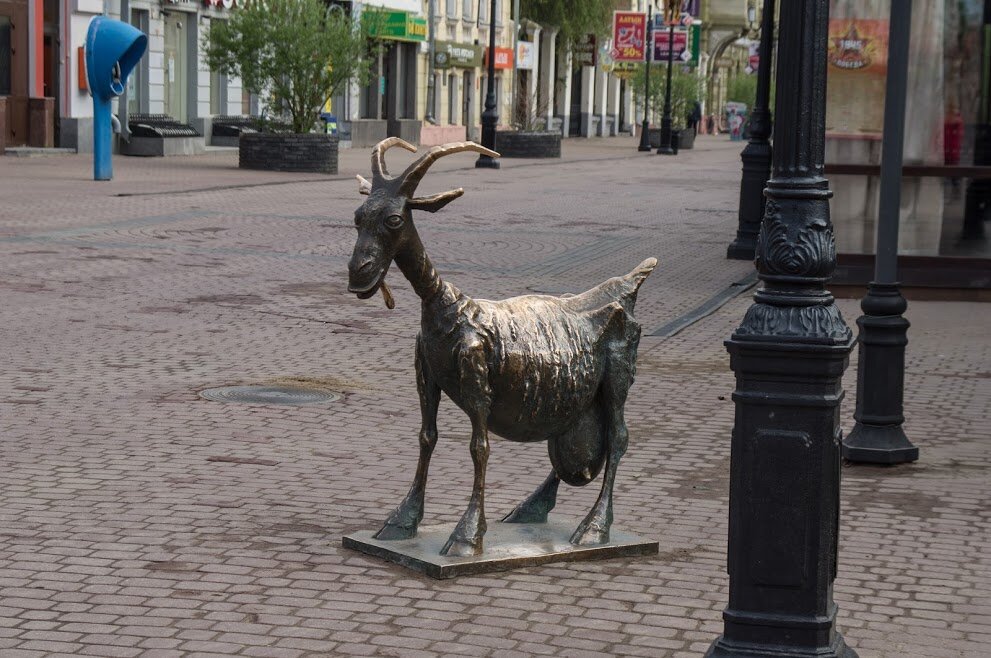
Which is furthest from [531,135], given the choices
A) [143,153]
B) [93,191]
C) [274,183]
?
[93,191]

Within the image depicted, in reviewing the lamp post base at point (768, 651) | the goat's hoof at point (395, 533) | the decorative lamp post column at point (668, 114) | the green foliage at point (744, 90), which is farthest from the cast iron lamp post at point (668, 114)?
the lamp post base at point (768, 651)

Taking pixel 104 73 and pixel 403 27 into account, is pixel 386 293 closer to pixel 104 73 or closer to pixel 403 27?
pixel 104 73

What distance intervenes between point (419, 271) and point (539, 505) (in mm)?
1159

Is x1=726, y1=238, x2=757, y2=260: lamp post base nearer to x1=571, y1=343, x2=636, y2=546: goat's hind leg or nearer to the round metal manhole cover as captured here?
the round metal manhole cover

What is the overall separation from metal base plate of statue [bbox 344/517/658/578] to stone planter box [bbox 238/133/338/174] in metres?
27.2

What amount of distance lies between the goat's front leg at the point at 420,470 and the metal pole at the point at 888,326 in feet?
9.67

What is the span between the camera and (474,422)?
623 centimetres

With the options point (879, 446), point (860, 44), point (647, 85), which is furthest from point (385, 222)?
point (647, 85)

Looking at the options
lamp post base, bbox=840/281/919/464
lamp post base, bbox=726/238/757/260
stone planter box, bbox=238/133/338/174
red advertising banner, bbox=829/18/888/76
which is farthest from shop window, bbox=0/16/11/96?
lamp post base, bbox=840/281/919/464

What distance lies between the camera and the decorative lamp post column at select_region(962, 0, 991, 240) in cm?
1627

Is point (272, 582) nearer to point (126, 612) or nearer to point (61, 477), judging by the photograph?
point (126, 612)

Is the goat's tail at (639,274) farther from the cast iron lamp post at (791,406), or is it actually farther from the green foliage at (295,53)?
the green foliage at (295,53)

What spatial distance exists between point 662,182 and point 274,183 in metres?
9.81

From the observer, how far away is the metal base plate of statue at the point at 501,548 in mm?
6094
